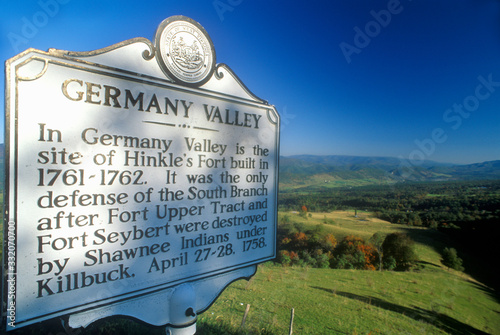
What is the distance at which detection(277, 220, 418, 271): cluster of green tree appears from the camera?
9781 millimetres

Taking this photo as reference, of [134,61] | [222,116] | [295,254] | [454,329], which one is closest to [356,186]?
[295,254]

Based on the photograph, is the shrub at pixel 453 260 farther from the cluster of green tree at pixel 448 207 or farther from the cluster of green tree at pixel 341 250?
the cluster of green tree at pixel 341 250

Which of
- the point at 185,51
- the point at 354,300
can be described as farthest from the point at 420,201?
the point at 185,51

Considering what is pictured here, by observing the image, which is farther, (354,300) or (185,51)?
(354,300)

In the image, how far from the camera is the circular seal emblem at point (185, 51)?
202 cm

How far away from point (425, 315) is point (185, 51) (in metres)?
8.70

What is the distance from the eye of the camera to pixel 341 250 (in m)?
10.9

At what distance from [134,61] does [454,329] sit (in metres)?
8.50

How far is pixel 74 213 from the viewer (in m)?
1.63

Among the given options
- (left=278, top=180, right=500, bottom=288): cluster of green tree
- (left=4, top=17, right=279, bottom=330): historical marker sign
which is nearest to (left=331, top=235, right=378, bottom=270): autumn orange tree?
(left=278, top=180, right=500, bottom=288): cluster of green tree

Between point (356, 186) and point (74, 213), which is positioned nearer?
point (74, 213)

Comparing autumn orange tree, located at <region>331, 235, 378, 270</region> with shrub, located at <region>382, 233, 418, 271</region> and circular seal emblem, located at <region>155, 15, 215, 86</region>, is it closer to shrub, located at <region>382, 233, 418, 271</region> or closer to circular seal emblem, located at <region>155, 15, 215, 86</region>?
shrub, located at <region>382, 233, 418, 271</region>

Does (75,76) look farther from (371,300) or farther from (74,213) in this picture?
(371,300)

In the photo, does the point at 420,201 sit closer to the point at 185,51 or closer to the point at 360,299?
the point at 360,299
